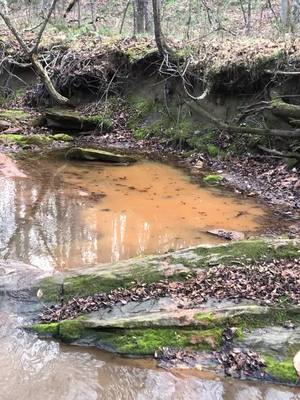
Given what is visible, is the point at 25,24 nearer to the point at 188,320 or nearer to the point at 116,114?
the point at 116,114

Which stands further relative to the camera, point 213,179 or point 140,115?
point 140,115

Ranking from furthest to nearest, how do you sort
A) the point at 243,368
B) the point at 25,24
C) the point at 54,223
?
the point at 25,24 < the point at 54,223 < the point at 243,368

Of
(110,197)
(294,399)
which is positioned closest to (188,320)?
(294,399)

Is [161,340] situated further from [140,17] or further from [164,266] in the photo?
[140,17]

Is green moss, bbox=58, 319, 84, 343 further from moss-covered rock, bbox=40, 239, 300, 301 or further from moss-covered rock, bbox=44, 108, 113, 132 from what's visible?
moss-covered rock, bbox=44, 108, 113, 132

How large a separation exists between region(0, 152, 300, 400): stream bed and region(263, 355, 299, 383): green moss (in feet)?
0.34

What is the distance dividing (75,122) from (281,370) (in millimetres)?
11716

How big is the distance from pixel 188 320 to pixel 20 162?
26.9 feet

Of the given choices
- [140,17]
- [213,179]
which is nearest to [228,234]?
[213,179]

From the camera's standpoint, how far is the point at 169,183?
10148 mm

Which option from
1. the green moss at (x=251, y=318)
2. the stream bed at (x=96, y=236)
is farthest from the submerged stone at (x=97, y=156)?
the green moss at (x=251, y=318)

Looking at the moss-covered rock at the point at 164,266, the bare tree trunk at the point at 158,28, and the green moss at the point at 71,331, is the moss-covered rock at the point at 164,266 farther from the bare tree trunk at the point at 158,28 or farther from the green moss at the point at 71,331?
the bare tree trunk at the point at 158,28

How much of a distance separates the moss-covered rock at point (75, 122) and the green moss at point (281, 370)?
1143 cm

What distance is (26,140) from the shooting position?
13.4 m
